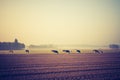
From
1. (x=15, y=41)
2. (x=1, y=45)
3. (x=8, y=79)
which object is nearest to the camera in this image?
(x=8, y=79)

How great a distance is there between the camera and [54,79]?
73.8 feet

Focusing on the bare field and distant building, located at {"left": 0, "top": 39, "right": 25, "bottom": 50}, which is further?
distant building, located at {"left": 0, "top": 39, "right": 25, "bottom": 50}

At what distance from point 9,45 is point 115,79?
11490 centimetres

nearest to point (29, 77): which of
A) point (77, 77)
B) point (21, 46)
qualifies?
point (77, 77)

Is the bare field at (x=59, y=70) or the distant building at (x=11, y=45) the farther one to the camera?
the distant building at (x=11, y=45)

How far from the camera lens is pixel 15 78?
75.4ft

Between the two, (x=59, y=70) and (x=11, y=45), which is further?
(x=11, y=45)

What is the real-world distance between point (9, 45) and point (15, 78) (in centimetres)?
11214

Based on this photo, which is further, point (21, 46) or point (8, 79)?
point (21, 46)

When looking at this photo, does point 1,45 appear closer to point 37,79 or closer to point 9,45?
point 9,45

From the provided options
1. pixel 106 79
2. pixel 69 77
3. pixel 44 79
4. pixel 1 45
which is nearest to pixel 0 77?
pixel 44 79

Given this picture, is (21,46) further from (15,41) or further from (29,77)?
(29,77)

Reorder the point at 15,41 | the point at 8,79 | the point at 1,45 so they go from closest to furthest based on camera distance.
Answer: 1. the point at 8,79
2. the point at 1,45
3. the point at 15,41

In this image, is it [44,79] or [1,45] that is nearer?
[44,79]
